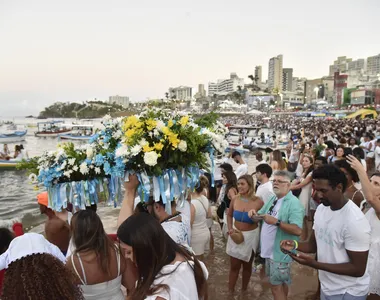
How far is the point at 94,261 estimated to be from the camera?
8.41 ft

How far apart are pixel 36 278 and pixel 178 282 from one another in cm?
→ 81

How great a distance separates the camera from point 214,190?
330 inches

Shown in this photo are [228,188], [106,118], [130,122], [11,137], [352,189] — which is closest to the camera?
[130,122]

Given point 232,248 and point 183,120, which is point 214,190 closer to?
point 232,248

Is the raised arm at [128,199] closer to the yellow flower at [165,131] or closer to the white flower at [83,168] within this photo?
the white flower at [83,168]

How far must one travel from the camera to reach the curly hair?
170 cm

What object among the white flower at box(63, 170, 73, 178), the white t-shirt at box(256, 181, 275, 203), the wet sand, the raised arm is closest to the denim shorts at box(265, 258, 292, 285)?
the wet sand

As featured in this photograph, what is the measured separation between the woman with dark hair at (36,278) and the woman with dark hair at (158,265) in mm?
395

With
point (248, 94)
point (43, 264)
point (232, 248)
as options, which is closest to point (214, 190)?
point (232, 248)

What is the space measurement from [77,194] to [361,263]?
9.98 feet

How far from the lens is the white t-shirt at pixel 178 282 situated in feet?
6.27

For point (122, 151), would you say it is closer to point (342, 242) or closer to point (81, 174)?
point (81, 174)

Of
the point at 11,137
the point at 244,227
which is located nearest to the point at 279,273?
the point at 244,227

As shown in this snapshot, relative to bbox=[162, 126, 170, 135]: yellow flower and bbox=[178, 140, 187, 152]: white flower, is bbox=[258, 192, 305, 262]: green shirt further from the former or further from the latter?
bbox=[162, 126, 170, 135]: yellow flower
